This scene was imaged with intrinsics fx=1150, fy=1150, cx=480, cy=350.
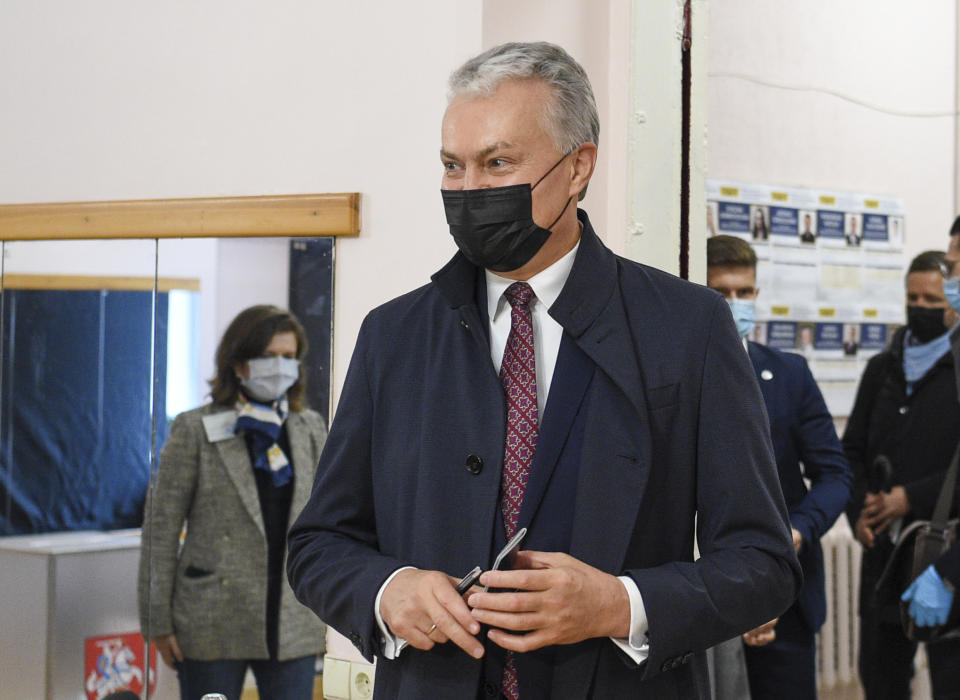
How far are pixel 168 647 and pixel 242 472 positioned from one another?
46cm

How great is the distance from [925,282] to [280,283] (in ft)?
9.68

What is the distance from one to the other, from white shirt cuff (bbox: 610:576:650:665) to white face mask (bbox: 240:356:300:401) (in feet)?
4.21

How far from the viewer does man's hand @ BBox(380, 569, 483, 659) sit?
1.24 meters

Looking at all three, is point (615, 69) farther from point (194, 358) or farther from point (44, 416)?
point (44, 416)

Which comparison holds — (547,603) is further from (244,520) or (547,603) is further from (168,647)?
(168,647)

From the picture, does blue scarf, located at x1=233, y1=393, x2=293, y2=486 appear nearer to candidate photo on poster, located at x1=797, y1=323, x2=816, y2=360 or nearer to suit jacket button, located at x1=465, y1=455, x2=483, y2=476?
suit jacket button, located at x1=465, y1=455, x2=483, y2=476

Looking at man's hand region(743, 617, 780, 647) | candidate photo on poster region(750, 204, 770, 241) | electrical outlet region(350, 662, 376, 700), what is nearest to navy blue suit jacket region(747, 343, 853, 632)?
man's hand region(743, 617, 780, 647)

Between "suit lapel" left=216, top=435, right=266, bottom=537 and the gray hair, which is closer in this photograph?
the gray hair

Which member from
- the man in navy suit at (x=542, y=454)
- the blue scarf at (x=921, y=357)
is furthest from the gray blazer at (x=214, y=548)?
the blue scarf at (x=921, y=357)

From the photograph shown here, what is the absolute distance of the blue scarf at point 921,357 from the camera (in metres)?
4.23

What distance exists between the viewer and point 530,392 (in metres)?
1.43

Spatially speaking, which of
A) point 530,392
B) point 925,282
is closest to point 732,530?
point 530,392

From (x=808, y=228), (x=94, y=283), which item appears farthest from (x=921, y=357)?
(x=94, y=283)

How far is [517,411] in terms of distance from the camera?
1424 mm
